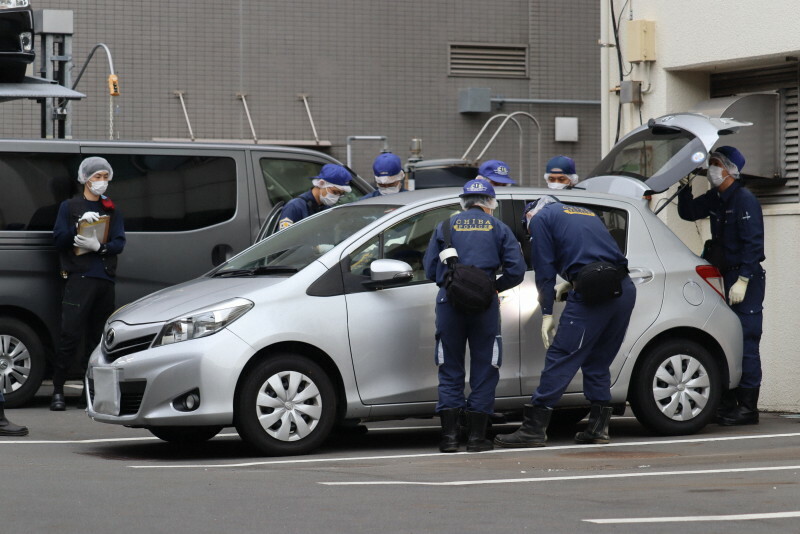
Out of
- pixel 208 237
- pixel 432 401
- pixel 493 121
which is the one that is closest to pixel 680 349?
pixel 432 401

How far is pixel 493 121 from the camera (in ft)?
68.4

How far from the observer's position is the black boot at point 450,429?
8.55 metres

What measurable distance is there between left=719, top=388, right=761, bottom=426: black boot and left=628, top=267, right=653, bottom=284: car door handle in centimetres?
151

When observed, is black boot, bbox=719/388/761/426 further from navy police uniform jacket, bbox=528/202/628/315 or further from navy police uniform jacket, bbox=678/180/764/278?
navy police uniform jacket, bbox=528/202/628/315

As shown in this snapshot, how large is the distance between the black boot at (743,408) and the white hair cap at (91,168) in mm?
4860

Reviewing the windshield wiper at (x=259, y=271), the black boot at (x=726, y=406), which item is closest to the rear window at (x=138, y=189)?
the windshield wiper at (x=259, y=271)

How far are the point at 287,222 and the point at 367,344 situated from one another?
7.07 feet

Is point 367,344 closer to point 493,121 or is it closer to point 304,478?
point 304,478

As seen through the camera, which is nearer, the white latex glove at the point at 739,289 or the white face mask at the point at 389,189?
the white latex glove at the point at 739,289

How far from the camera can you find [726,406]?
10273mm

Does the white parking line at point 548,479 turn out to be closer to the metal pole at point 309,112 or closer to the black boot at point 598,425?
the black boot at point 598,425

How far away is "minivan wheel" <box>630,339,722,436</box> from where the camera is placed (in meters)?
9.20

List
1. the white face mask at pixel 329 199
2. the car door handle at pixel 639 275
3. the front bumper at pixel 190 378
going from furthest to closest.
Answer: the white face mask at pixel 329 199
the car door handle at pixel 639 275
the front bumper at pixel 190 378

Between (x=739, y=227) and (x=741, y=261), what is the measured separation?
24 cm
